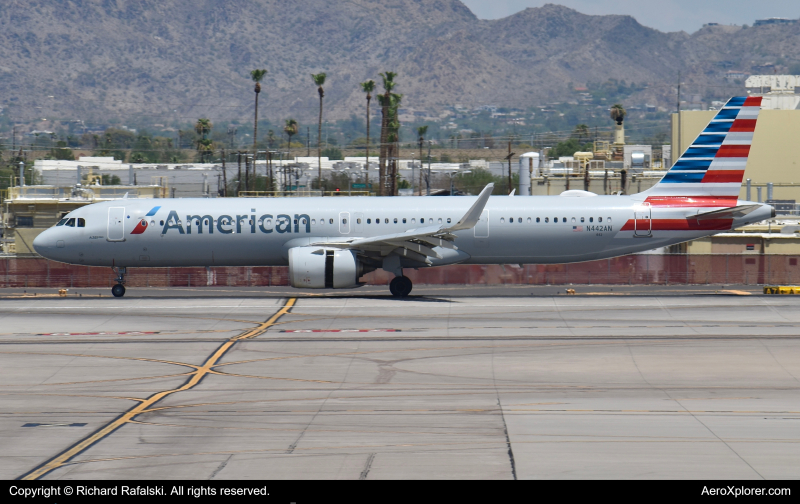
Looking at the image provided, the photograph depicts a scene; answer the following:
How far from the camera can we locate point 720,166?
39.2 m

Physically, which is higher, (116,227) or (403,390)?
(116,227)

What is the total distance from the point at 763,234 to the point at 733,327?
27134mm

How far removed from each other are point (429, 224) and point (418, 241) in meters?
2.28

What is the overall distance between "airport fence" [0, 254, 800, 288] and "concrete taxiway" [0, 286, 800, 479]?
1159 centimetres

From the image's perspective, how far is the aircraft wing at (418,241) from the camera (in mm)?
35375

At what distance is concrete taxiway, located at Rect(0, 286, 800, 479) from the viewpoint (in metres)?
13.8

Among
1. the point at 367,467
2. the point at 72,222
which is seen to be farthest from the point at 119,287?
the point at 367,467

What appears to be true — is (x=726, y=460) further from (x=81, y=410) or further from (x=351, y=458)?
(x=81, y=410)

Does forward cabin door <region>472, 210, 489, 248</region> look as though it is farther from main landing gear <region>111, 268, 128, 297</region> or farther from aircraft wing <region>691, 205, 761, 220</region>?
main landing gear <region>111, 268, 128, 297</region>

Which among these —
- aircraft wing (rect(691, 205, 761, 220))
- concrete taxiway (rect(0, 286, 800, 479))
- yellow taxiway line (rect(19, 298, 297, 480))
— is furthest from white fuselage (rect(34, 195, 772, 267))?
yellow taxiway line (rect(19, 298, 297, 480))

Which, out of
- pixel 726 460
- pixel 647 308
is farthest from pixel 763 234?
pixel 726 460

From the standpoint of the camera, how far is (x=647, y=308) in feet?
112

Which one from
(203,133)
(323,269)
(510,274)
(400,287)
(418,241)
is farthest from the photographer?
(203,133)

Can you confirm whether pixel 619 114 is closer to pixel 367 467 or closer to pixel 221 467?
pixel 367 467
